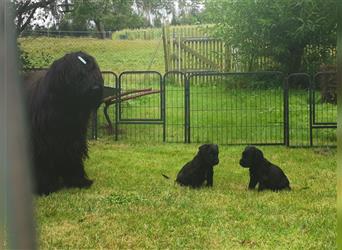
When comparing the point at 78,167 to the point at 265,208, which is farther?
the point at 78,167

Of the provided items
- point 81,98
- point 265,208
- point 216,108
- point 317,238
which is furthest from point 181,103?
point 317,238

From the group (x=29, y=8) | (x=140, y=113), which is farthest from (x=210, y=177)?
(x=140, y=113)

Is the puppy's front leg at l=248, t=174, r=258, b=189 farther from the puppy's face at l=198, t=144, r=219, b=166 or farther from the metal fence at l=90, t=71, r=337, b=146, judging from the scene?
the metal fence at l=90, t=71, r=337, b=146

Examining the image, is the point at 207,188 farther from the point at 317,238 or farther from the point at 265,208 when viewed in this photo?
the point at 317,238

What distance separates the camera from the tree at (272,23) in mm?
1728

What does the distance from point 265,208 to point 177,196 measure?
16.6 inches

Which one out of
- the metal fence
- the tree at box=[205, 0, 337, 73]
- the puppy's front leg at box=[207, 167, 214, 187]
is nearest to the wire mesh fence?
the metal fence

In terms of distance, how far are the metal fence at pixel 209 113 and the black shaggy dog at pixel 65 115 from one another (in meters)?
0.51

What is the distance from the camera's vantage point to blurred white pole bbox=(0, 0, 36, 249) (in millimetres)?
787

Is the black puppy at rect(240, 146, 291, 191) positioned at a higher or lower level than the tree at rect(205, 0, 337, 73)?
lower

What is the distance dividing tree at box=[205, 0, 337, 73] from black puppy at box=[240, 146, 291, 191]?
696mm

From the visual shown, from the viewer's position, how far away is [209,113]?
4.00 m

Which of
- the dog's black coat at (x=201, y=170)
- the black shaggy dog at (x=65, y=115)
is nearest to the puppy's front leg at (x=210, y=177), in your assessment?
the dog's black coat at (x=201, y=170)

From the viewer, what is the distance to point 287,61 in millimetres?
2363
